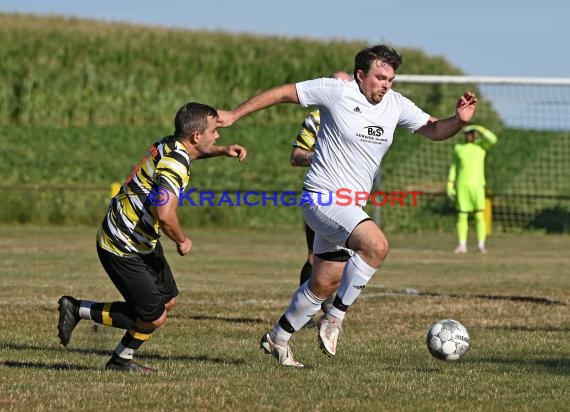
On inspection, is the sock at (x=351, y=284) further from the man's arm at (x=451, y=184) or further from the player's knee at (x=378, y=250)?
the man's arm at (x=451, y=184)

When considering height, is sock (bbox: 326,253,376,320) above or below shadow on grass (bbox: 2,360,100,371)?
above

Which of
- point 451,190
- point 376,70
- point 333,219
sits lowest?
point 451,190

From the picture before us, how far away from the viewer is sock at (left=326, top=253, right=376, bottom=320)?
8.52 meters

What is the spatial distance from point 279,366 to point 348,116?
1795 millimetres

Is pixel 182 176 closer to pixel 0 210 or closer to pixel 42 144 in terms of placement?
pixel 0 210

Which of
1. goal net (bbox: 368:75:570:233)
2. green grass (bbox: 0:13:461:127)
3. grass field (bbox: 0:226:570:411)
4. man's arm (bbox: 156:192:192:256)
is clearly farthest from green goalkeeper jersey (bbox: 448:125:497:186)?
man's arm (bbox: 156:192:192:256)

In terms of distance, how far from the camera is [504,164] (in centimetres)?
3797

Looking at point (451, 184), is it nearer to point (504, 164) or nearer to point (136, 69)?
point (504, 164)

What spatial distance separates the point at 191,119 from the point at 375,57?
1398mm

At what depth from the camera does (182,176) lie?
25.8ft

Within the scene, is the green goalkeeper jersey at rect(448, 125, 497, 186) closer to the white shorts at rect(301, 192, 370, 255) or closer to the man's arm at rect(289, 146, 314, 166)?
the man's arm at rect(289, 146, 314, 166)


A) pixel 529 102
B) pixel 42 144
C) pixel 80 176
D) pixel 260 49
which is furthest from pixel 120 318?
pixel 260 49

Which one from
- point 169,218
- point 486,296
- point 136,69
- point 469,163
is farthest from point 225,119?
point 136,69

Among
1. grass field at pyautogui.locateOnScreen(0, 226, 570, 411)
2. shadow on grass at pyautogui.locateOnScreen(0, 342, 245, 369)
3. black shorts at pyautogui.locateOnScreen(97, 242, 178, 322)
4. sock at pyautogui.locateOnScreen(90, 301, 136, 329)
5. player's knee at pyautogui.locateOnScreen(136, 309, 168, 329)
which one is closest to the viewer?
grass field at pyautogui.locateOnScreen(0, 226, 570, 411)
